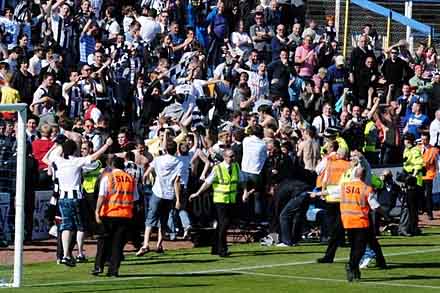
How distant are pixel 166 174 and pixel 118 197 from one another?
395cm

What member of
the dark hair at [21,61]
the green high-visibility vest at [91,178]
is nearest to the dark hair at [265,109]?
the dark hair at [21,61]

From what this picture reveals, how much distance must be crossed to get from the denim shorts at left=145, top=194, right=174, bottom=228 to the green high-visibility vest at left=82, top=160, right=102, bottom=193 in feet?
3.95

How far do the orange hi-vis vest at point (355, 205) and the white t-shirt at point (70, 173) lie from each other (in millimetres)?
4458

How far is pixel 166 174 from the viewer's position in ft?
85.1

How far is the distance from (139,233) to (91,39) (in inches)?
262

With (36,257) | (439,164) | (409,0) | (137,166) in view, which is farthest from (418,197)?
(409,0)

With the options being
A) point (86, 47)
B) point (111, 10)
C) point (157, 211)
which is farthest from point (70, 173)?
point (111, 10)

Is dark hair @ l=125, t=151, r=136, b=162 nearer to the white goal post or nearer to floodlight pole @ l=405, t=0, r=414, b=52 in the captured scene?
the white goal post

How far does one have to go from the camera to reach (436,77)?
3759 cm

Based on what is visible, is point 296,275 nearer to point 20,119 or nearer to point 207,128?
point 20,119

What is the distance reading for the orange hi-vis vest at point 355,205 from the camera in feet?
71.8

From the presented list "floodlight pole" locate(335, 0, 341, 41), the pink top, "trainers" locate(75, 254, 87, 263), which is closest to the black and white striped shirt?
the pink top

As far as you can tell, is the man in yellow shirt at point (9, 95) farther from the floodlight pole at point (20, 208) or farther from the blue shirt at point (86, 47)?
the floodlight pole at point (20, 208)

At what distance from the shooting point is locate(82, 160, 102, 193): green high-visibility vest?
991 inches
